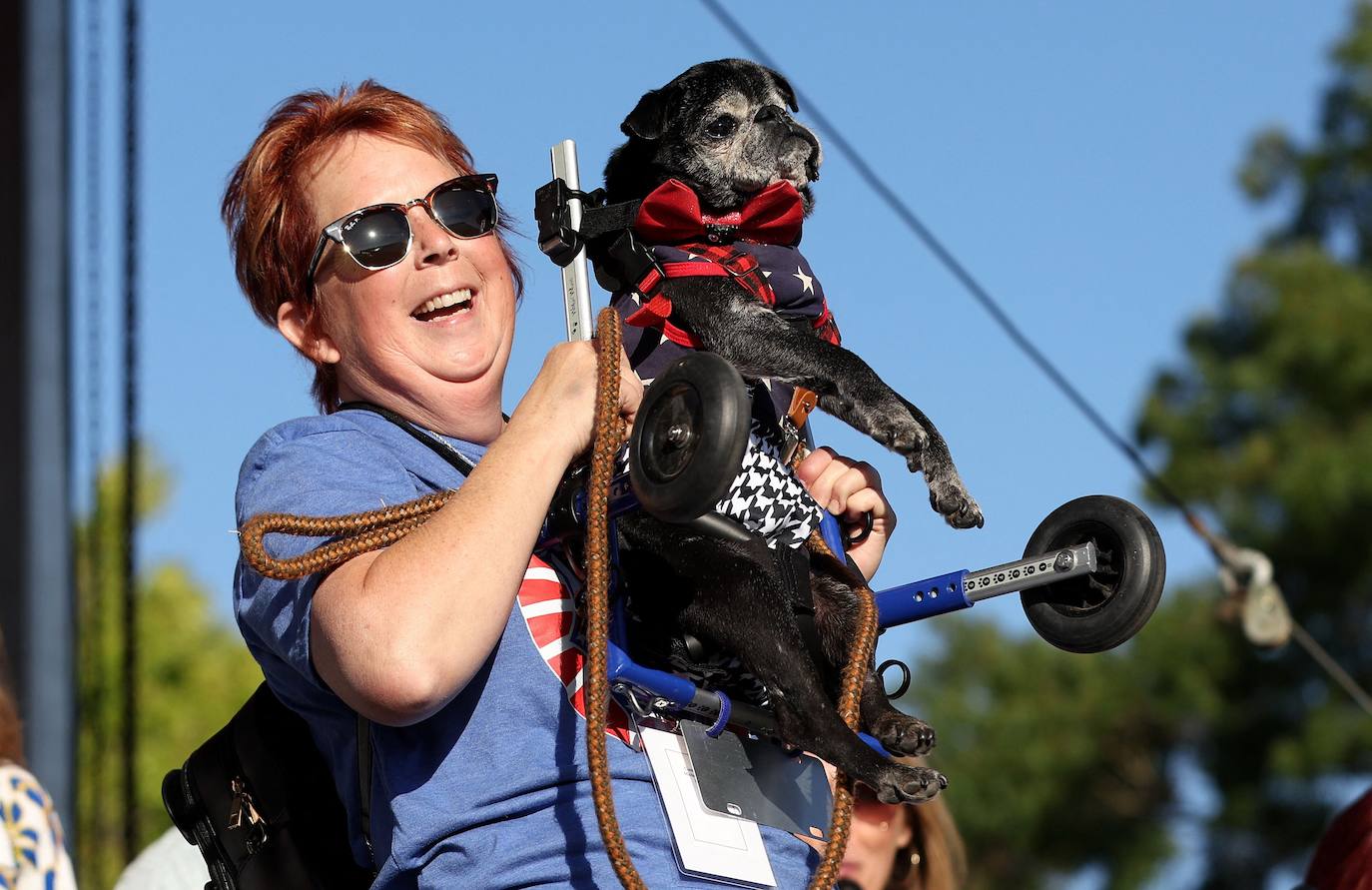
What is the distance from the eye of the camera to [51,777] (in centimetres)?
533

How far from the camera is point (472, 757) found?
75.0 inches

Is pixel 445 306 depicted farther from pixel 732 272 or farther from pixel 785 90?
pixel 785 90

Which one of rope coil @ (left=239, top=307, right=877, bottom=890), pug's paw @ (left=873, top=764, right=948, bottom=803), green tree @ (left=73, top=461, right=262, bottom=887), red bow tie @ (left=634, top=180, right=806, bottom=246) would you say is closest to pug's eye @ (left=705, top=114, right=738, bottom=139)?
red bow tie @ (left=634, top=180, right=806, bottom=246)

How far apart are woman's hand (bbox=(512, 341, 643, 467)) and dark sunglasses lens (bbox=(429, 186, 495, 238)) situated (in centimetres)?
37

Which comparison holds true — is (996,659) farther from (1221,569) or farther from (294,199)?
(294,199)

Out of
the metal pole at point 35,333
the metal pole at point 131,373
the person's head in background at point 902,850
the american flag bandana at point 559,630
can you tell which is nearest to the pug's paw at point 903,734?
the american flag bandana at point 559,630

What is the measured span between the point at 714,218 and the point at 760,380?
28 cm

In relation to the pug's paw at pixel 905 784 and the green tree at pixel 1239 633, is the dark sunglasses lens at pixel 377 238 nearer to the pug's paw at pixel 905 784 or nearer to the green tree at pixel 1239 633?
the pug's paw at pixel 905 784

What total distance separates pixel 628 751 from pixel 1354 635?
50.8 ft

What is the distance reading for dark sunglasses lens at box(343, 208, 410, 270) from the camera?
220cm

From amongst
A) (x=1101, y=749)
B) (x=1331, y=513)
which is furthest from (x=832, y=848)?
(x=1101, y=749)

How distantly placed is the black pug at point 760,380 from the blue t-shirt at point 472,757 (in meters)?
0.20

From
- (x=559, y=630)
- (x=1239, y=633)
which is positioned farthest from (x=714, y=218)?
(x=1239, y=633)

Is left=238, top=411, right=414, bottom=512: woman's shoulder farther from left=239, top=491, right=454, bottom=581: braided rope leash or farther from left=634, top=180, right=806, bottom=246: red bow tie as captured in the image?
left=634, top=180, right=806, bottom=246: red bow tie
